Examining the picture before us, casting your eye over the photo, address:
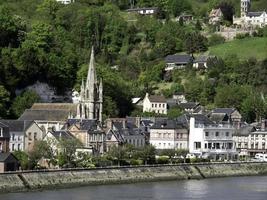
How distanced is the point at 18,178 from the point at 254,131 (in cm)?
2918

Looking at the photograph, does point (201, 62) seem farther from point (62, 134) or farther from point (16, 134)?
point (62, 134)

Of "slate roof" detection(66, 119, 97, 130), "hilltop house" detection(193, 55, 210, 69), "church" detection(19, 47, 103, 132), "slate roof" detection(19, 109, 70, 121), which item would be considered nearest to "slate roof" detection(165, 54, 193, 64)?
"hilltop house" detection(193, 55, 210, 69)

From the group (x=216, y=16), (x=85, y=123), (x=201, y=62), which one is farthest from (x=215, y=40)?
(x=85, y=123)

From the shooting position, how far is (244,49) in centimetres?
10706

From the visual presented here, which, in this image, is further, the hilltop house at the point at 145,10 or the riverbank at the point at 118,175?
the hilltop house at the point at 145,10

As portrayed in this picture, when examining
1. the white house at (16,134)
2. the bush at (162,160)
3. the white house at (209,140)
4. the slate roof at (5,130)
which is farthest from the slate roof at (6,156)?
the white house at (209,140)

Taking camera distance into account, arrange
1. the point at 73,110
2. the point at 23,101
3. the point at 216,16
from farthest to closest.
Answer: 1. the point at 216,16
2. the point at 23,101
3. the point at 73,110

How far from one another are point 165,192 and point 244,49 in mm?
58321

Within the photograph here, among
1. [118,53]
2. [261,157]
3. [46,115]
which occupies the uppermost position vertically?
[118,53]

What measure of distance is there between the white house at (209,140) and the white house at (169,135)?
0.55 meters

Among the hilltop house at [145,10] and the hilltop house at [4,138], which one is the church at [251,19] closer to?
the hilltop house at [145,10]

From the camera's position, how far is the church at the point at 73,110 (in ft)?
225

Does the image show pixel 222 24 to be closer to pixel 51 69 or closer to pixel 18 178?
pixel 51 69

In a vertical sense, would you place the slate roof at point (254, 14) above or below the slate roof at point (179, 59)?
above
